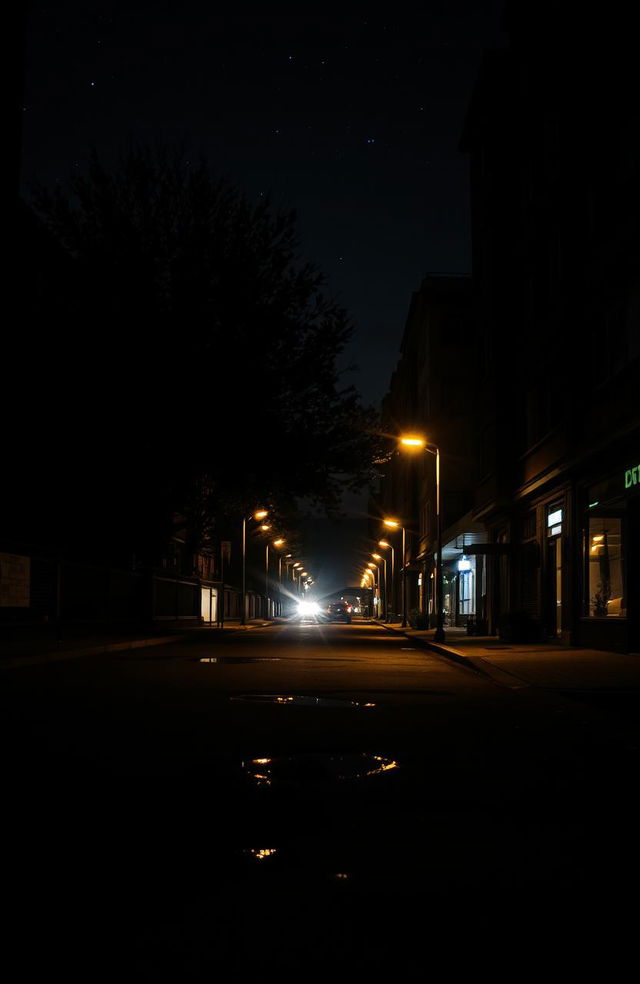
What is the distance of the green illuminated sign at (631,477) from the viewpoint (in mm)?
21192

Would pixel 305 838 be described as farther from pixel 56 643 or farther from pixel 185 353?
pixel 185 353

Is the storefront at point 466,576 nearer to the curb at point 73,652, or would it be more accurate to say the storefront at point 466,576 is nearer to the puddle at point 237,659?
the curb at point 73,652

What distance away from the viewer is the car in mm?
81688

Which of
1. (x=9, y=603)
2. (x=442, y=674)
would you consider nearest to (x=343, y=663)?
(x=442, y=674)

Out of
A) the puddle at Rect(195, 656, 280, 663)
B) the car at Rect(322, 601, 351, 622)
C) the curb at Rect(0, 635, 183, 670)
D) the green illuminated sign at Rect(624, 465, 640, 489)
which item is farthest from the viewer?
the car at Rect(322, 601, 351, 622)

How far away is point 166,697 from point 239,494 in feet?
83.7

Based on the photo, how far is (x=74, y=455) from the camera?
33.9 m

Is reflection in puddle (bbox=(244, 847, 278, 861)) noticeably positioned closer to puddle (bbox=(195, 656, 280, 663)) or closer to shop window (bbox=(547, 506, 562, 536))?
puddle (bbox=(195, 656, 280, 663))

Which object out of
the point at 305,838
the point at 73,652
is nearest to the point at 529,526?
the point at 73,652

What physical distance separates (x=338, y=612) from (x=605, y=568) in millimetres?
58280

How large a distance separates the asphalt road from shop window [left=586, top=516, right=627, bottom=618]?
13599 millimetres

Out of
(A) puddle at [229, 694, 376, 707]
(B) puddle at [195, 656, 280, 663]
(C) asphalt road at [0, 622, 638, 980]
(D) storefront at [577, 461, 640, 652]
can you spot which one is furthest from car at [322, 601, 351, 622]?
(C) asphalt road at [0, 622, 638, 980]

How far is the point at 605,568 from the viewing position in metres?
24.5

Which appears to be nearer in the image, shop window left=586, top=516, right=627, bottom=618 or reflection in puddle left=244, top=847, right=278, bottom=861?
reflection in puddle left=244, top=847, right=278, bottom=861
